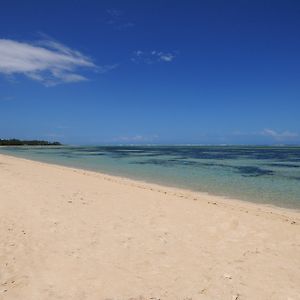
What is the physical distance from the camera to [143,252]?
21.1 ft

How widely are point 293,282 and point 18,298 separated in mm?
4183

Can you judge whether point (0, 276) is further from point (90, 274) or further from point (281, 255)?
point (281, 255)

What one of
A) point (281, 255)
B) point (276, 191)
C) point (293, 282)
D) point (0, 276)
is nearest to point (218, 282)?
point (293, 282)

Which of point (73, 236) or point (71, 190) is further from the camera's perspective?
point (71, 190)

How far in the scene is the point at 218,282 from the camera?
519 centimetres

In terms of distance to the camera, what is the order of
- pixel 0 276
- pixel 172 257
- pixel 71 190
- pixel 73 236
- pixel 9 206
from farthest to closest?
pixel 71 190 → pixel 9 206 → pixel 73 236 → pixel 172 257 → pixel 0 276

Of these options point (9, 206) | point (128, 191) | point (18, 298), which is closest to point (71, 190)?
point (128, 191)

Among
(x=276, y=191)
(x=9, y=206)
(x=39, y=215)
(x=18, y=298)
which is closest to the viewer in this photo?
(x=18, y=298)

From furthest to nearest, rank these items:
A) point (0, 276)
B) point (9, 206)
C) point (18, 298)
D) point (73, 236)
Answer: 1. point (9, 206)
2. point (73, 236)
3. point (0, 276)
4. point (18, 298)

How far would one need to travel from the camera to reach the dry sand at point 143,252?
16.2ft

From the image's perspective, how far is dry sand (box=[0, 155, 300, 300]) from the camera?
16.2 ft

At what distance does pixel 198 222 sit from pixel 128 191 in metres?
5.79

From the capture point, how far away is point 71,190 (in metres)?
13.6

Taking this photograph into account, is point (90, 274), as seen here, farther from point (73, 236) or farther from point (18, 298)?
point (73, 236)
